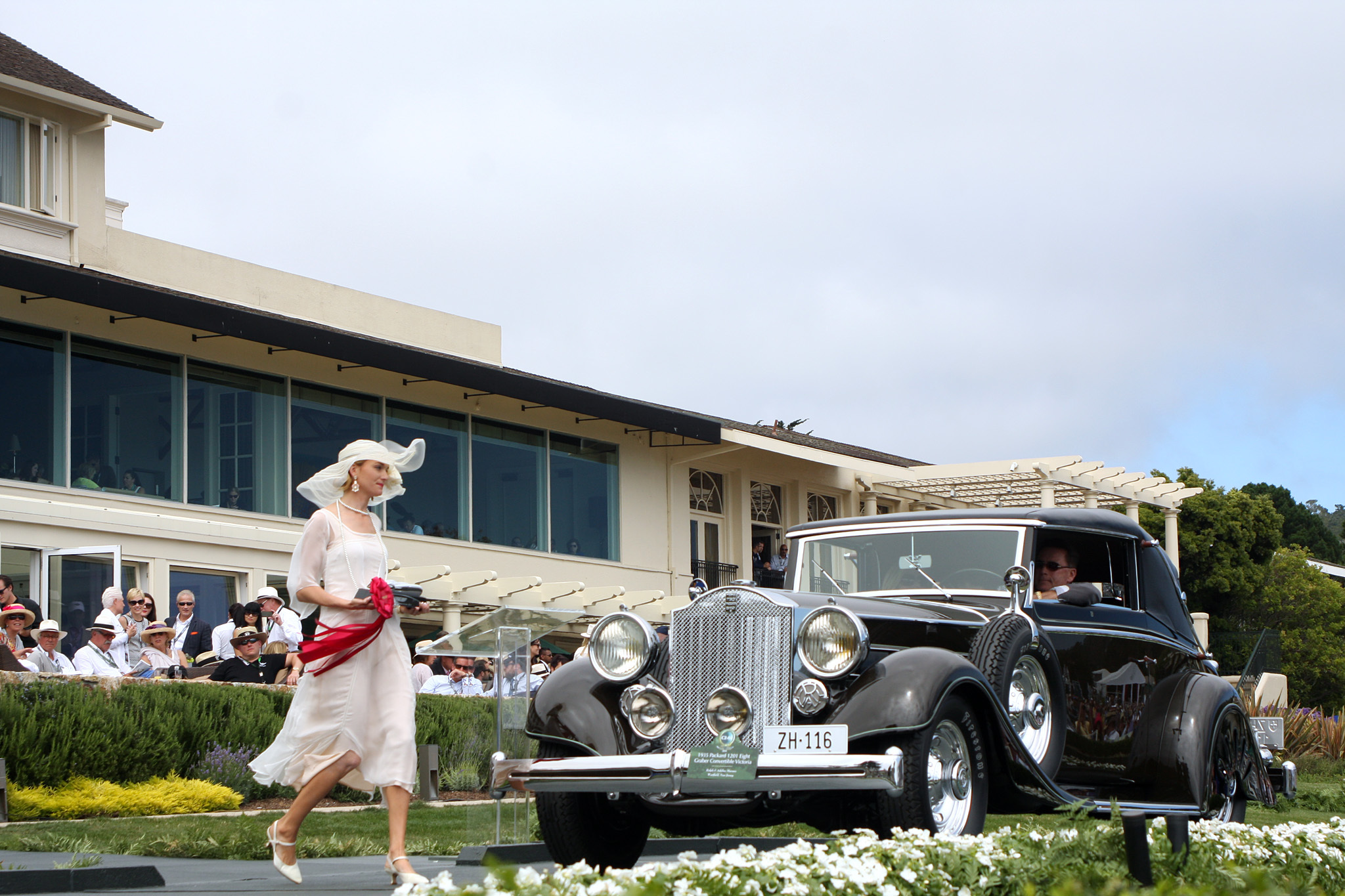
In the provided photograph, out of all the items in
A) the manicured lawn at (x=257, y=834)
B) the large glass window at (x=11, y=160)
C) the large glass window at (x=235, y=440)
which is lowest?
the manicured lawn at (x=257, y=834)

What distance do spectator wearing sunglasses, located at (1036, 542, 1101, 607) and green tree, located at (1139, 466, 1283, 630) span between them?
124 ft

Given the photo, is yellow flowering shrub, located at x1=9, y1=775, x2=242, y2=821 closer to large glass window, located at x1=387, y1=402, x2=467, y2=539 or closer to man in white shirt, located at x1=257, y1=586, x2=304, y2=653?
man in white shirt, located at x1=257, y1=586, x2=304, y2=653

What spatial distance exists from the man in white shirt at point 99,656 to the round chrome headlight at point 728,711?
275 inches

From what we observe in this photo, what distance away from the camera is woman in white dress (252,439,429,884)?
6.82 metres

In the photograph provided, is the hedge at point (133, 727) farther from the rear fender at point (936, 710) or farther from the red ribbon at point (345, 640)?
the rear fender at point (936, 710)

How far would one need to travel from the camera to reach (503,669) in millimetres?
9797

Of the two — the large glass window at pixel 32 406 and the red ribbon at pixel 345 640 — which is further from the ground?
the large glass window at pixel 32 406

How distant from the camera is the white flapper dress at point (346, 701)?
22.5ft

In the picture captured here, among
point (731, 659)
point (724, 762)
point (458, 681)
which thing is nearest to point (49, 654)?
point (458, 681)

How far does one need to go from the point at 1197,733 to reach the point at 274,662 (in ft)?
27.6

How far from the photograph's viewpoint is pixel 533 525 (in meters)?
27.2

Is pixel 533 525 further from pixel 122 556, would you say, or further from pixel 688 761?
pixel 688 761

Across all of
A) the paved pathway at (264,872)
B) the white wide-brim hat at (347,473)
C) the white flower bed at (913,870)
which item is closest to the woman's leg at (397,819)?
the paved pathway at (264,872)

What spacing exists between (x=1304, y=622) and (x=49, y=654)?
43.0 meters
